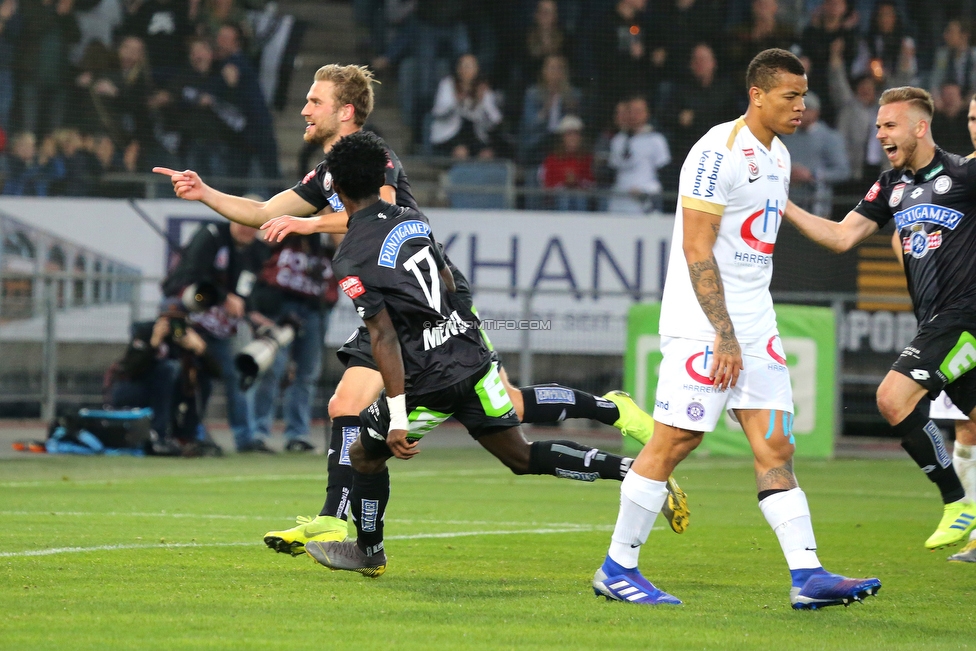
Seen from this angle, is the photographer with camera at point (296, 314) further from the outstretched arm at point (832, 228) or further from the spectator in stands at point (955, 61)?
the spectator in stands at point (955, 61)

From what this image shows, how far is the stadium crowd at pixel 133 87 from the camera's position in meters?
18.8

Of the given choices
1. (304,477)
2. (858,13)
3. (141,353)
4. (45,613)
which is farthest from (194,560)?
(858,13)

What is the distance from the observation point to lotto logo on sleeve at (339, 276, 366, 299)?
560 cm

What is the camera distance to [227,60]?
19766 millimetres

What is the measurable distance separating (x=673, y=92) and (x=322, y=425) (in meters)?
7.03

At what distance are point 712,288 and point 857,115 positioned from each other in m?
14.6

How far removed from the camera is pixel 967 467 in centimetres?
779

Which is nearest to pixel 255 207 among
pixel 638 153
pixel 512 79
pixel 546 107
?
pixel 638 153

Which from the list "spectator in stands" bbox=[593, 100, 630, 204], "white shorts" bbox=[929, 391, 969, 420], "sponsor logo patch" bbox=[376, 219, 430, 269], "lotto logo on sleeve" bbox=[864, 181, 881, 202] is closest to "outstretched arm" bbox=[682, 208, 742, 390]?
"sponsor logo patch" bbox=[376, 219, 430, 269]

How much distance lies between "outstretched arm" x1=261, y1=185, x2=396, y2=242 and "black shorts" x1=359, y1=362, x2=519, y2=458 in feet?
3.08

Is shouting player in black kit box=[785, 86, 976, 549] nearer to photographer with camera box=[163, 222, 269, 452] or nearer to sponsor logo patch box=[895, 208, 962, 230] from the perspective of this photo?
sponsor logo patch box=[895, 208, 962, 230]

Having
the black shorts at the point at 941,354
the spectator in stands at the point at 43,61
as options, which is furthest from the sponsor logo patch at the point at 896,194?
the spectator in stands at the point at 43,61

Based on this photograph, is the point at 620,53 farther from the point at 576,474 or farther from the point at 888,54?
the point at 576,474

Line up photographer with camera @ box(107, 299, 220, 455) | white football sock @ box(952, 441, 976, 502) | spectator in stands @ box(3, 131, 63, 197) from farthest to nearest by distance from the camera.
A: spectator in stands @ box(3, 131, 63, 197) < photographer with camera @ box(107, 299, 220, 455) < white football sock @ box(952, 441, 976, 502)
